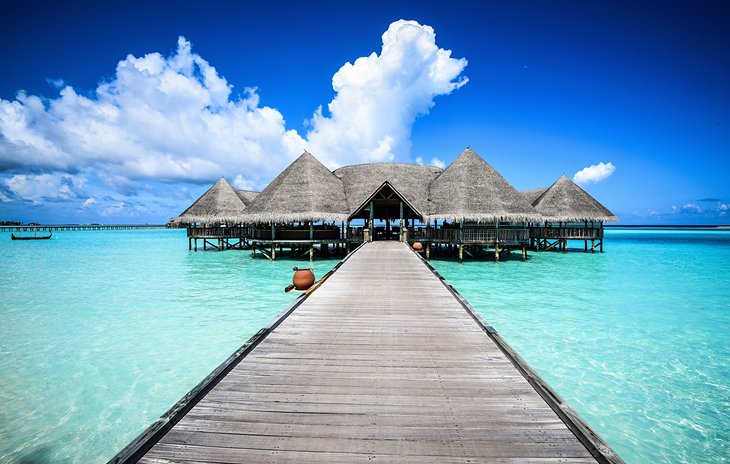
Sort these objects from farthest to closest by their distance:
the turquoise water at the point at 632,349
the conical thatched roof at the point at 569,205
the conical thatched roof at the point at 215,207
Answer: the conical thatched roof at the point at 215,207 < the conical thatched roof at the point at 569,205 < the turquoise water at the point at 632,349

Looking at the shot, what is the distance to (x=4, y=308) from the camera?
11617mm

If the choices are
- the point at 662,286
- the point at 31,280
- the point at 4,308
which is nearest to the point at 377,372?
the point at 4,308

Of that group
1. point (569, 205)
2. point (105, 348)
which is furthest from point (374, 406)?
point (569, 205)

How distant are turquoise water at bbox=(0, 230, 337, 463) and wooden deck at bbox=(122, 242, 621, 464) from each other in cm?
306

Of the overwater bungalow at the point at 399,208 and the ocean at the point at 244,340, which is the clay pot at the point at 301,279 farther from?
the overwater bungalow at the point at 399,208

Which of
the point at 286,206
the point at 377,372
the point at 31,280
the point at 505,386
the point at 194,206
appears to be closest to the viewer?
the point at 505,386

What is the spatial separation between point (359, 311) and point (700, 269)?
26.5 m

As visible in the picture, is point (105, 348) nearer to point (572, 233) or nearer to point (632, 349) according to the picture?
point (632, 349)

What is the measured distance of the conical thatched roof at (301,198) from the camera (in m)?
21.5

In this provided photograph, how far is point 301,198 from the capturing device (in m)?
22.3

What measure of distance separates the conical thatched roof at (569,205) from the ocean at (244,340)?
10.7 meters

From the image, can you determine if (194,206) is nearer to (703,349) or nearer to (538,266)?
(538,266)

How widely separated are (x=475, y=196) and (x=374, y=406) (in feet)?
68.4

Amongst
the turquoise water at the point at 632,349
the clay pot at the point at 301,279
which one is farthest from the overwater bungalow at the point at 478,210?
the clay pot at the point at 301,279
